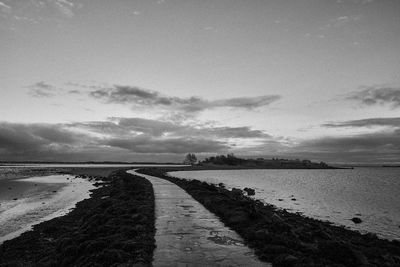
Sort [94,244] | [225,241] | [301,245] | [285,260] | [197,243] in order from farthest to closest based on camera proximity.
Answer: [94,244] → [225,241] → [301,245] → [197,243] → [285,260]

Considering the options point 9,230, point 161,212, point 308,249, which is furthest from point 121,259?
point 9,230

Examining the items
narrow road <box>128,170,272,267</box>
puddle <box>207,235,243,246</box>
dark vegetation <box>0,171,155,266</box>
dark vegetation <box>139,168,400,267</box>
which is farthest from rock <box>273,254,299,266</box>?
dark vegetation <box>0,171,155,266</box>

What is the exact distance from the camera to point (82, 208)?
28.0 metres

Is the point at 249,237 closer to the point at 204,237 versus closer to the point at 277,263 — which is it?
the point at 204,237

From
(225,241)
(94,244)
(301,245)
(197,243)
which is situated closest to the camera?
(197,243)

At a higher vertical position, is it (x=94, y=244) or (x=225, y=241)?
(x=225, y=241)

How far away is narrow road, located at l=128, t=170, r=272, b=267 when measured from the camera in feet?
31.6

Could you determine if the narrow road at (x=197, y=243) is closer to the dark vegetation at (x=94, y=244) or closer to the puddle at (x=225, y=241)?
the puddle at (x=225, y=241)

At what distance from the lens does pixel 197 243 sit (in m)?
11.5

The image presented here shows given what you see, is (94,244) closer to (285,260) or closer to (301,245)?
(285,260)

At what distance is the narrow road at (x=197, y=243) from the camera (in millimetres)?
9625

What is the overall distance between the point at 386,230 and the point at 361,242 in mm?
6847

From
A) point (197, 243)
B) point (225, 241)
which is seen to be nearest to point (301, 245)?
point (225, 241)

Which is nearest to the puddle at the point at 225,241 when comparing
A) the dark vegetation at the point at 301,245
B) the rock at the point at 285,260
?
the dark vegetation at the point at 301,245
